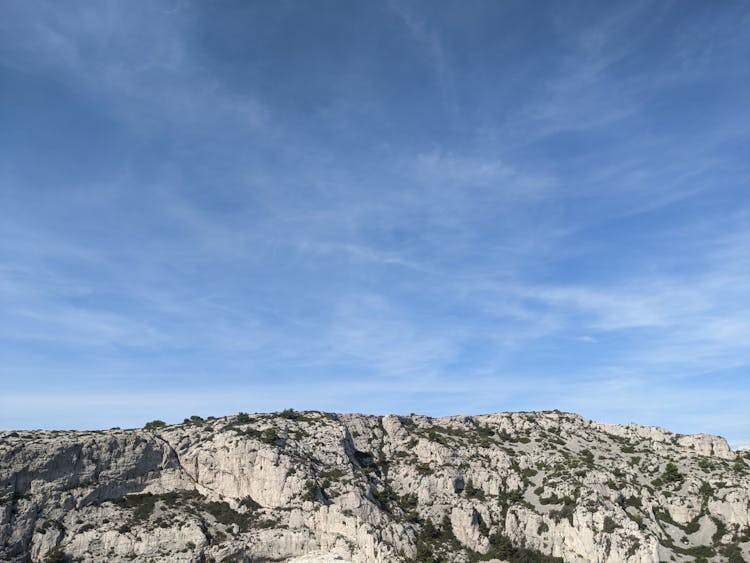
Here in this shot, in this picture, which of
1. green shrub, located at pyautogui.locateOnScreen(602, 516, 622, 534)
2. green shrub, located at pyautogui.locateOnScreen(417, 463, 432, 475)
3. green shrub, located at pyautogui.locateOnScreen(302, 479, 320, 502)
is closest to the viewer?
green shrub, located at pyautogui.locateOnScreen(602, 516, 622, 534)

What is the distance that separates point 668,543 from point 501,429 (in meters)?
46.3

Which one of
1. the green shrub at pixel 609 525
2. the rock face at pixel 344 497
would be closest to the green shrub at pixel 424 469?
the rock face at pixel 344 497

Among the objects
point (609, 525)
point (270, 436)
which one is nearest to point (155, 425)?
Result: point (270, 436)

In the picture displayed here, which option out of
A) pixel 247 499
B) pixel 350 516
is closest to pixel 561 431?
pixel 350 516

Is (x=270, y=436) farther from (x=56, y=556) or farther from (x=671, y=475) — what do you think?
(x=671, y=475)

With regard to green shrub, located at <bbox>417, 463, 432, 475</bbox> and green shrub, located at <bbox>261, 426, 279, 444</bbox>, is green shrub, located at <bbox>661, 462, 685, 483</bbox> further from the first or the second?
green shrub, located at <bbox>261, 426, 279, 444</bbox>

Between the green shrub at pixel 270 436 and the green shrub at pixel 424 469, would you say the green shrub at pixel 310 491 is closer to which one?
the green shrub at pixel 270 436

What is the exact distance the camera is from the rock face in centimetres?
8775

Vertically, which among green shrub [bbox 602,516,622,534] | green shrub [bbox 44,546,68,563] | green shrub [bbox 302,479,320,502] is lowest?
green shrub [bbox 44,546,68,563]

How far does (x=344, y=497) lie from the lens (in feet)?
317

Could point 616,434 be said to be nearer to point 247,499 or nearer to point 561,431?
point 561,431

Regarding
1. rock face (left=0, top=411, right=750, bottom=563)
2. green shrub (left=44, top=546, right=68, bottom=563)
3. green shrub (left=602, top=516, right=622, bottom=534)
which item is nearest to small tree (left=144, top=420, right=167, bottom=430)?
rock face (left=0, top=411, right=750, bottom=563)

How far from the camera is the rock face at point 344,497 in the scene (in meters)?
87.8

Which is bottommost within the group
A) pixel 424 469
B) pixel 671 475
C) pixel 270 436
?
pixel 671 475
